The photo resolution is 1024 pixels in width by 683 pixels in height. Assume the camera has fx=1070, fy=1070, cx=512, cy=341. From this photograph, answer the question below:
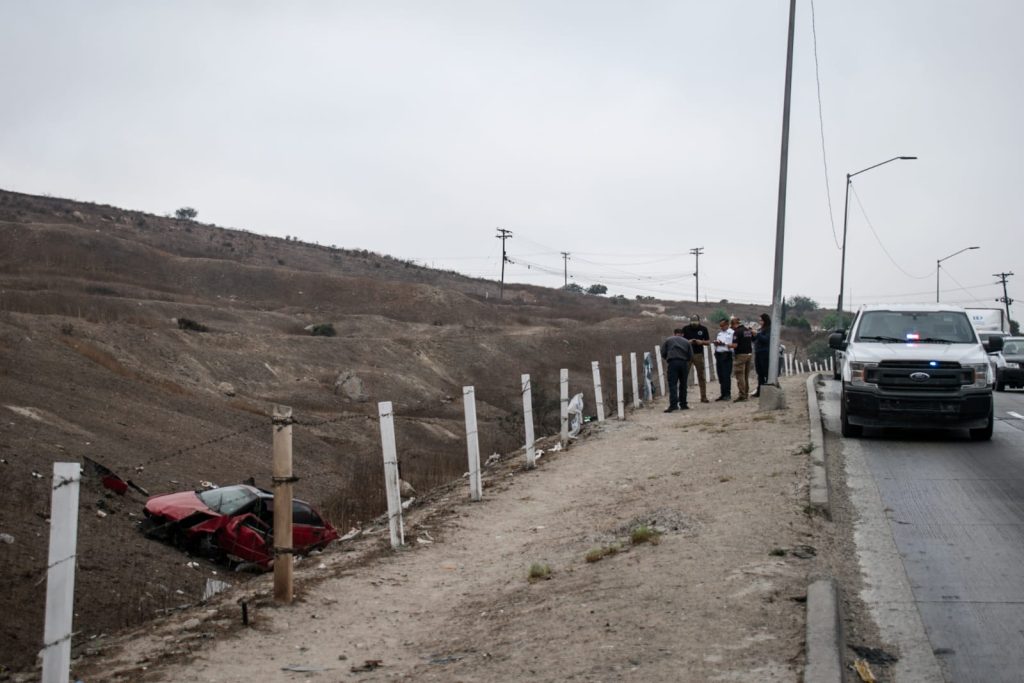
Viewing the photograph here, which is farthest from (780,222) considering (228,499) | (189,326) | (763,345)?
(189,326)

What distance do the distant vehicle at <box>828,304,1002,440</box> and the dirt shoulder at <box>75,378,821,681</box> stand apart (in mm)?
3801

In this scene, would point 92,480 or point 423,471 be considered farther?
point 423,471

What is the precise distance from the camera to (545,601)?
328 inches

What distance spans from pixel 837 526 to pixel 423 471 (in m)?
16.7

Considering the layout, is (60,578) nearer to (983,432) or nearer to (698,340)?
(983,432)

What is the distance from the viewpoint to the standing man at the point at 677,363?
22.5 metres

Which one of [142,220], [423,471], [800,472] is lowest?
[423,471]

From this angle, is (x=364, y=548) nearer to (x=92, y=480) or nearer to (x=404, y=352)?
(x=92, y=480)

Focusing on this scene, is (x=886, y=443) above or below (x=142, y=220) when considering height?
below

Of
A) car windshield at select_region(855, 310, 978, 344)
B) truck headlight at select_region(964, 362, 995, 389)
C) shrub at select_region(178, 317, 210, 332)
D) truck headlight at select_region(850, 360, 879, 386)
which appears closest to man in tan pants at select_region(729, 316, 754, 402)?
car windshield at select_region(855, 310, 978, 344)

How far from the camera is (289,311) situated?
7181 cm

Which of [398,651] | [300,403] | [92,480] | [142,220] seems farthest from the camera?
[142,220]

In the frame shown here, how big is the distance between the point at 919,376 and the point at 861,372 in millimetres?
859

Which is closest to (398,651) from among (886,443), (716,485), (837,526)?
(837,526)
